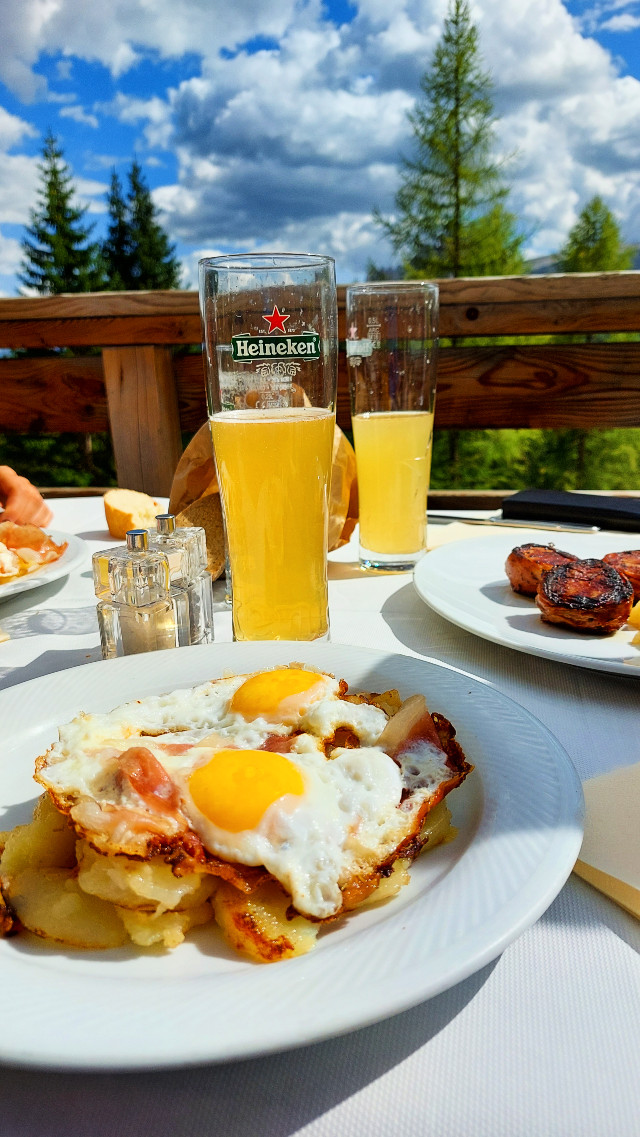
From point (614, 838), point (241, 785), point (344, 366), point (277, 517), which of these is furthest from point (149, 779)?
point (344, 366)

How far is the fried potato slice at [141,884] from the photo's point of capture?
593 millimetres

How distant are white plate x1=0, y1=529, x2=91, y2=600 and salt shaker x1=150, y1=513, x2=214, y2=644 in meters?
0.32

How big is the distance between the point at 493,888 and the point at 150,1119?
10.9 inches

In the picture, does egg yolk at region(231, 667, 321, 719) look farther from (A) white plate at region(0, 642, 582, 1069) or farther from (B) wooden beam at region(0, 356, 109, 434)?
(B) wooden beam at region(0, 356, 109, 434)

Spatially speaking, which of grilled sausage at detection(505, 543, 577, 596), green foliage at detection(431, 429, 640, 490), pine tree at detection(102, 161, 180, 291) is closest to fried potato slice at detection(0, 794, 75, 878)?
grilled sausage at detection(505, 543, 577, 596)

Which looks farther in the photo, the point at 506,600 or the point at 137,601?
the point at 506,600

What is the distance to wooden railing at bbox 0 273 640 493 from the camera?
3482mm

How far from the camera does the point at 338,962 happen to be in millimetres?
540

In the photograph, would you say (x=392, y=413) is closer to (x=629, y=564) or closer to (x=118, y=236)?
(x=629, y=564)

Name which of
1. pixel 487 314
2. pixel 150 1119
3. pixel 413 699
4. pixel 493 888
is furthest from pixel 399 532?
pixel 487 314

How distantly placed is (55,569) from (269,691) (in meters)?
0.89

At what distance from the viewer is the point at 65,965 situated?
57cm

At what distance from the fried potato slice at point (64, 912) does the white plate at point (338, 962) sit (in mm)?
12

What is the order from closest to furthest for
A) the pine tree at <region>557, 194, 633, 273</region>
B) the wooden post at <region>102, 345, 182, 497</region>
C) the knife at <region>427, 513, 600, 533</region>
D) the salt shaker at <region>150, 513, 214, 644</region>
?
the salt shaker at <region>150, 513, 214, 644</region>, the knife at <region>427, 513, 600, 533</region>, the wooden post at <region>102, 345, 182, 497</region>, the pine tree at <region>557, 194, 633, 273</region>
